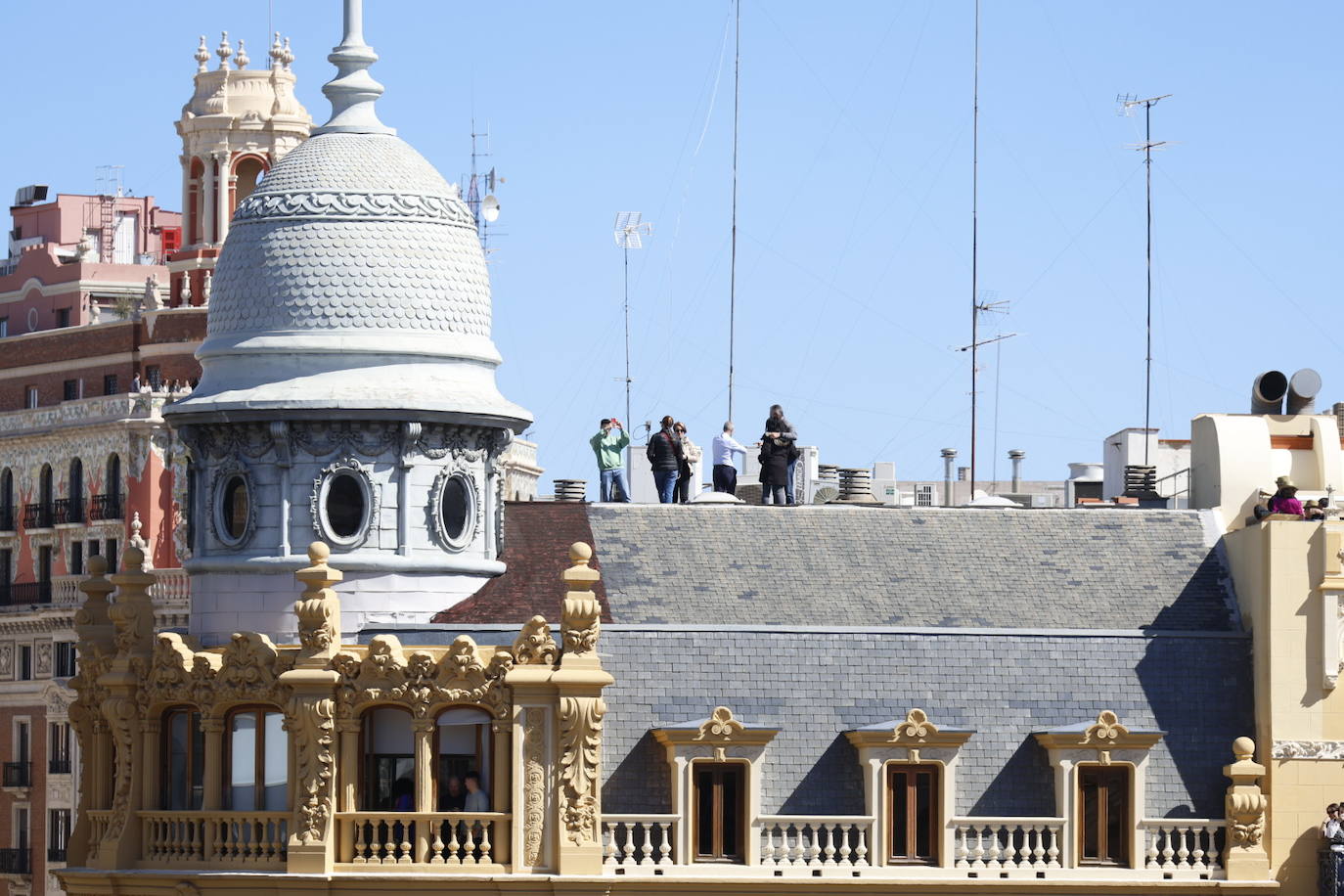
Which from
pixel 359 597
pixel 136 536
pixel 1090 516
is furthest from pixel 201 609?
pixel 136 536

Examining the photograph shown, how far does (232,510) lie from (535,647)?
297 inches

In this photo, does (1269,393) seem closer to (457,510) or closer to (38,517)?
(457,510)

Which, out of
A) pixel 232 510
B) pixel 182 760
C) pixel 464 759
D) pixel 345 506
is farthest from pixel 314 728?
pixel 232 510

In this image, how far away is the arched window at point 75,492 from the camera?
138750 mm

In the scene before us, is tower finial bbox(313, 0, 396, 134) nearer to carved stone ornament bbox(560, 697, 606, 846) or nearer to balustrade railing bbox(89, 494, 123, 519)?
carved stone ornament bbox(560, 697, 606, 846)

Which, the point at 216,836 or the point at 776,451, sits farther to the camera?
the point at 776,451

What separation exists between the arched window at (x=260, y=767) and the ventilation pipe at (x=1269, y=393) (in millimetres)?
21179

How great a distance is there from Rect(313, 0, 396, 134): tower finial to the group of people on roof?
29.3ft

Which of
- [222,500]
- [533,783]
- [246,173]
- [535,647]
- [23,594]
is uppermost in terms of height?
[246,173]

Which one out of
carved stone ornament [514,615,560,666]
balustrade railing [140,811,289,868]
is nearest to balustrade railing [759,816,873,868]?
carved stone ornament [514,615,560,666]

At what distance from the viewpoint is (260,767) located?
64125 mm

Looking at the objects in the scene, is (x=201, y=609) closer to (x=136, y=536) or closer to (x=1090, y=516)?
(x=1090, y=516)

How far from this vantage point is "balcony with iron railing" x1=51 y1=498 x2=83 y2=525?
13875cm

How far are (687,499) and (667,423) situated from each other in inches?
65.3
